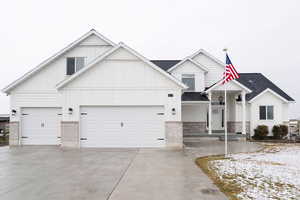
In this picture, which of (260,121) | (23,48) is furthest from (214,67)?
(23,48)

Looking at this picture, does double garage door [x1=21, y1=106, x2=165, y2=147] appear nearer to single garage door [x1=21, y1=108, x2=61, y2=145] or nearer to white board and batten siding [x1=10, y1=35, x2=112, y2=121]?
single garage door [x1=21, y1=108, x2=61, y2=145]

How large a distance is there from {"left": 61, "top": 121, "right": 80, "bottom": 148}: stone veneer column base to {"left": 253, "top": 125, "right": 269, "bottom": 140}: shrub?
14.3m

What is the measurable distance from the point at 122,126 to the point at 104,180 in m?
6.77

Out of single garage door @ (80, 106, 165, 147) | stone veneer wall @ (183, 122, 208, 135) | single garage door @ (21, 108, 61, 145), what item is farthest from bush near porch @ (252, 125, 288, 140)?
single garage door @ (21, 108, 61, 145)

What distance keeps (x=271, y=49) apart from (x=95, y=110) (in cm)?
2794

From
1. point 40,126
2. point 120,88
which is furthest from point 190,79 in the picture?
point 40,126

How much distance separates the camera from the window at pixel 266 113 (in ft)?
60.4

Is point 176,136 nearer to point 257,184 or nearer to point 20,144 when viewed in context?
point 257,184

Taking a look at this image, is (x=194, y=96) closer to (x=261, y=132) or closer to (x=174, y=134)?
(x=174, y=134)

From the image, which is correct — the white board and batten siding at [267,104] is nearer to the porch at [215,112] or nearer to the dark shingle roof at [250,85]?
the porch at [215,112]

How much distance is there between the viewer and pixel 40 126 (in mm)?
14352

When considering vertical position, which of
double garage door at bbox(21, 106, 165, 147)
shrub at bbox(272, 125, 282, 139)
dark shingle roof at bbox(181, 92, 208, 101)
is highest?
dark shingle roof at bbox(181, 92, 208, 101)

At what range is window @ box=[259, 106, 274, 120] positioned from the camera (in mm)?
18422

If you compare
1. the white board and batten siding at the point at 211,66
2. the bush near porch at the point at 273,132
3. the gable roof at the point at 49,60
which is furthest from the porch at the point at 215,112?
the gable roof at the point at 49,60
